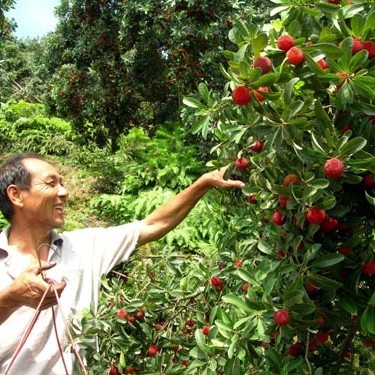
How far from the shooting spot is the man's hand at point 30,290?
1.42m

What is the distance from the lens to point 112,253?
2049 mm

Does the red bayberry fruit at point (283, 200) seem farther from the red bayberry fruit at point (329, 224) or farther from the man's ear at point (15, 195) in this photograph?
the man's ear at point (15, 195)

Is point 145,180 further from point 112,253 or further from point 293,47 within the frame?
point 293,47

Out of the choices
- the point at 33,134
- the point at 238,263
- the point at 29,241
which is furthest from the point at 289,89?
the point at 33,134

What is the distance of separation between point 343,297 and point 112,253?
1025 millimetres

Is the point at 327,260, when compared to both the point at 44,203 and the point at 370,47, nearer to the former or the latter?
the point at 370,47

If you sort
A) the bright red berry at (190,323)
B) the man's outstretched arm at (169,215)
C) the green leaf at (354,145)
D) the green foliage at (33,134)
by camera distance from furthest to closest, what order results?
the green foliage at (33,134), the man's outstretched arm at (169,215), the bright red berry at (190,323), the green leaf at (354,145)

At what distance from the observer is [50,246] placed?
184cm

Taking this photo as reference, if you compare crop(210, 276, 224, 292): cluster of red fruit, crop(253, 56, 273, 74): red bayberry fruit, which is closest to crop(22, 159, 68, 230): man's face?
crop(210, 276, 224, 292): cluster of red fruit

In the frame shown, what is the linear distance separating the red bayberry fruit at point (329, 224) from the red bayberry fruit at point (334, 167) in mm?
127

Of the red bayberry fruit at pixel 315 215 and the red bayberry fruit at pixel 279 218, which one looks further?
the red bayberry fruit at pixel 279 218

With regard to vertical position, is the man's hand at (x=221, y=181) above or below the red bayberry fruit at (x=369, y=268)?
above

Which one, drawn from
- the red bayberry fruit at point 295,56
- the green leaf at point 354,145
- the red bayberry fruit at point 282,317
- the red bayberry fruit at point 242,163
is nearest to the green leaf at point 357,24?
the red bayberry fruit at point 295,56

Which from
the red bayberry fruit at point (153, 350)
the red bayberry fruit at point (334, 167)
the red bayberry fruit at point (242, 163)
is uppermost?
the red bayberry fruit at point (242, 163)
